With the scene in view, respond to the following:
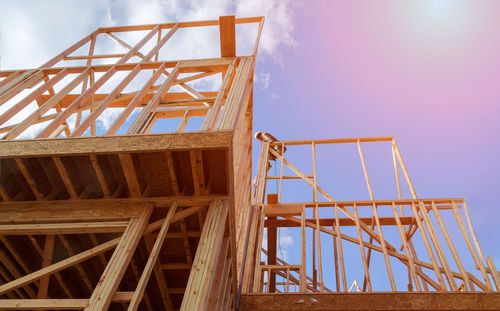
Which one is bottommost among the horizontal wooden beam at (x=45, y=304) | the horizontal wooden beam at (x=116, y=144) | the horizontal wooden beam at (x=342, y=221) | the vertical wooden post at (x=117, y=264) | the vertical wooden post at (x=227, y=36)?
A: the horizontal wooden beam at (x=45, y=304)

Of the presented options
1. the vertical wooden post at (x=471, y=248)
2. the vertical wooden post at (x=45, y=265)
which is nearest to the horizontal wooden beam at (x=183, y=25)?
the vertical wooden post at (x=45, y=265)

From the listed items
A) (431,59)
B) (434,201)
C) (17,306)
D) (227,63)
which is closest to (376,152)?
(431,59)

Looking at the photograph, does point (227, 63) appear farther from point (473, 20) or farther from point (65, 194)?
point (473, 20)

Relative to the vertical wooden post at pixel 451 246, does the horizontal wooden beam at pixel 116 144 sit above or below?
below

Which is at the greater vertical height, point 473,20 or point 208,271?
point 473,20

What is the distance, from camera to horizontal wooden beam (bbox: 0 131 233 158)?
5.06m

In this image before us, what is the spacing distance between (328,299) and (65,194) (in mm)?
4659

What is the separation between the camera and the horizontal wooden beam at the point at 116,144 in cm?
506

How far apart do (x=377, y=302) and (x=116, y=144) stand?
497 centimetres

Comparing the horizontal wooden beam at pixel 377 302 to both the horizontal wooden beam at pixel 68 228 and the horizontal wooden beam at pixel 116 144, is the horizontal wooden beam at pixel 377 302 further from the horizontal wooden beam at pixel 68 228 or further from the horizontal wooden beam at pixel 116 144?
the horizontal wooden beam at pixel 116 144

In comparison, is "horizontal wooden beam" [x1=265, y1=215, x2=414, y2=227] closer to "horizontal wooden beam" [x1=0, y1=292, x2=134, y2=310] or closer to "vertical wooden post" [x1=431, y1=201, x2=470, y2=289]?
"vertical wooden post" [x1=431, y1=201, x2=470, y2=289]

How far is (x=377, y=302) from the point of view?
654 cm

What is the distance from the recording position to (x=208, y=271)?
4.61 metres

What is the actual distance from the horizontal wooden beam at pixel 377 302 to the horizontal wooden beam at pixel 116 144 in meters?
3.36
